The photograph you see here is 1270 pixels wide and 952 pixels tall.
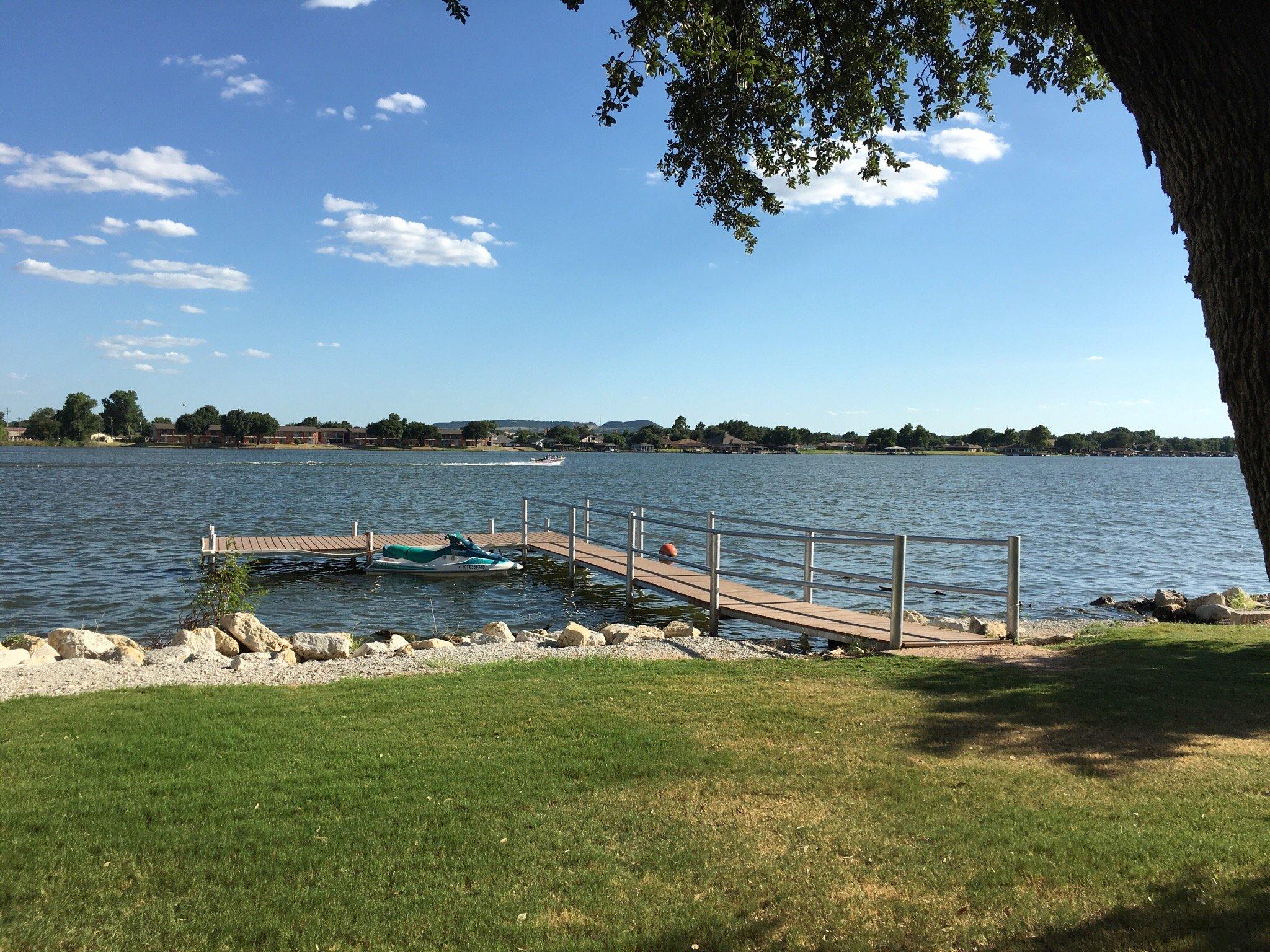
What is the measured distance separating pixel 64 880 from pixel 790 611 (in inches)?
364

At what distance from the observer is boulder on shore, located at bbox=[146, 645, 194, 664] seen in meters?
10.6

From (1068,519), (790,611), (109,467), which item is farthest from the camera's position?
(109,467)

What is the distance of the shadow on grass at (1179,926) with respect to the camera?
12.0 feet

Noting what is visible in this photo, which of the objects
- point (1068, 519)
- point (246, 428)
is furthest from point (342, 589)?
point (246, 428)

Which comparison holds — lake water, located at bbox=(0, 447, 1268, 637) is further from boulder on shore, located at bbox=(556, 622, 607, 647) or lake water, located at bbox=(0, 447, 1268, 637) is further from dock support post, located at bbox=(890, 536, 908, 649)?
dock support post, located at bbox=(890, 536, 908, 649)

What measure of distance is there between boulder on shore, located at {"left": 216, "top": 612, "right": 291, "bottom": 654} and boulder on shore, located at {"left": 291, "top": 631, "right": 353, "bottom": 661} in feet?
2.64

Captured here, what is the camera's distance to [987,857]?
457 cm

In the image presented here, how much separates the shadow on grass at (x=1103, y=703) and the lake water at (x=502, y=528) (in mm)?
6867

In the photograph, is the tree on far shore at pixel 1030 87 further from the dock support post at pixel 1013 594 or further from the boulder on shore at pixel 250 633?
the boulder on shore at pixel 250 633

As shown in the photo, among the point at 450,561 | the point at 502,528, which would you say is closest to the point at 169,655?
the point at 450,561

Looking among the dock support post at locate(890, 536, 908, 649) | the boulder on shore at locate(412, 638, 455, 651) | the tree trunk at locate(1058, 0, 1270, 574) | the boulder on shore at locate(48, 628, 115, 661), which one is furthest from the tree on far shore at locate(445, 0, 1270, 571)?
the boulder on shore at locate(48, 628, 115, 661)

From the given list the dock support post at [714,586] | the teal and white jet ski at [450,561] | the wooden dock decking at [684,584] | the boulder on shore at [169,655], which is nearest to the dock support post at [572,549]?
the wooden dock decking at [684,584]

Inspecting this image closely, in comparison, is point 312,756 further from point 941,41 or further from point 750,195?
point 941,41

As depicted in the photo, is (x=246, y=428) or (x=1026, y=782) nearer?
(x=1026, y=782)
